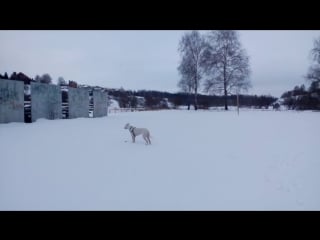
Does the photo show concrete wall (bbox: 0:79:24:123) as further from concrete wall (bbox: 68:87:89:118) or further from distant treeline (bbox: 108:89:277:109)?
distant treeline (bbox: 108:89:277:109)

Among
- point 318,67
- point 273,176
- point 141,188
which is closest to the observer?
point 141,188

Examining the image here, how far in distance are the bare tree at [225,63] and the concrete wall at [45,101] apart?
68.1 ft

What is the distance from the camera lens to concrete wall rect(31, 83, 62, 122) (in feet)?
60.2

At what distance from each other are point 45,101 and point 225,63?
24.1 m

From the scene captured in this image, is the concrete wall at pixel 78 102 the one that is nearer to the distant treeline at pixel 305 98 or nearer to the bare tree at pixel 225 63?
the bare tree at pixel 225 63

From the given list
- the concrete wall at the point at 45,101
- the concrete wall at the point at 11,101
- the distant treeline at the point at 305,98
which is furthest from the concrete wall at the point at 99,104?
the distant treeline at the point at 305,98

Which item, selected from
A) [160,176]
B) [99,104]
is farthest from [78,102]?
[160,176]

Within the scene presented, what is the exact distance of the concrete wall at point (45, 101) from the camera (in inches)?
722

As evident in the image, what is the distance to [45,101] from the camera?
770 inches

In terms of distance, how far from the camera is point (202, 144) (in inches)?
351

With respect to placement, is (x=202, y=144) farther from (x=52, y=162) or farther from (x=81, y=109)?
(x=81, y=109)
